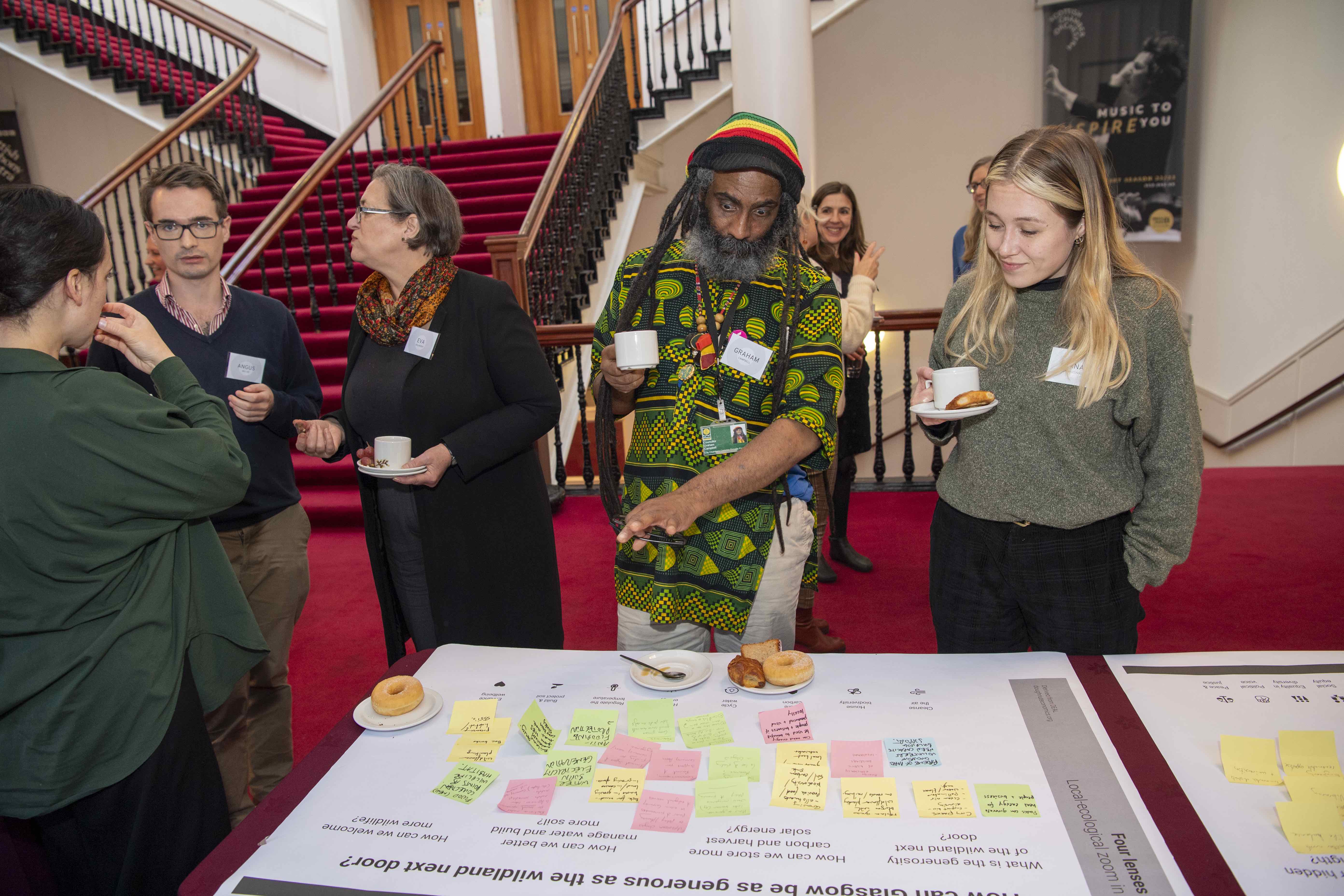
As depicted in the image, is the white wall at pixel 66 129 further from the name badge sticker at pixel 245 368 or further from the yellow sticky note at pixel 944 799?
the yellow sticky note at pixel 944 799

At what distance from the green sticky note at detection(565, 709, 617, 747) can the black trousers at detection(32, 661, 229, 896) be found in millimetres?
549

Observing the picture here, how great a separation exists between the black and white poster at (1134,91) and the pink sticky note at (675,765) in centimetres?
683

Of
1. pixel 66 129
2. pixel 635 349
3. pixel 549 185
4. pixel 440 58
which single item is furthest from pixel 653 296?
pixel 66 129

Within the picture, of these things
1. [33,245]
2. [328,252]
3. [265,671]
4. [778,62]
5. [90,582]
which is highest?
[778,62]

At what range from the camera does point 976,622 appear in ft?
4.91

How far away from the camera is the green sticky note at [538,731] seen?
1.18 metres

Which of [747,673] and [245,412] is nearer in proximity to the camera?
[747,673]

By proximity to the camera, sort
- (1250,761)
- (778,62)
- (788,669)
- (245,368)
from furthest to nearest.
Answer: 1. (778,62)
2. (245,368)
3. (788,669)
4. (1250,761)

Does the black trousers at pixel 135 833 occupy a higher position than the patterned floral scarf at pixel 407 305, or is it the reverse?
the patterned floral scarf at pixel 407 305

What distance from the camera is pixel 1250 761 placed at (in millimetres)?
1068

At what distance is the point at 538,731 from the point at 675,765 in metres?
0.21

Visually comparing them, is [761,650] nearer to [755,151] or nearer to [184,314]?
[755,151]

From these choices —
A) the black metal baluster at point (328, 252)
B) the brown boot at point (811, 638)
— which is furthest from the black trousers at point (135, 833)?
the black metal baluster at point (328, 252)

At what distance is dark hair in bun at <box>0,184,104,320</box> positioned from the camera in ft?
3.74
